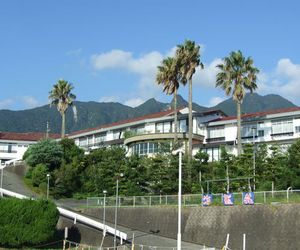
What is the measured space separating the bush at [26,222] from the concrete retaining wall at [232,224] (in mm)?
9735

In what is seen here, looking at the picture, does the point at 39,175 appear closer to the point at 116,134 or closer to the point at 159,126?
the point at 159,126

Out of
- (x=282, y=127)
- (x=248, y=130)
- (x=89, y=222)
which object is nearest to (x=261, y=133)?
(x=248, y=130)

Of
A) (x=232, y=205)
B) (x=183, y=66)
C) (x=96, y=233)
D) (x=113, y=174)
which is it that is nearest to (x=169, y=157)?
(x=113, y=174)

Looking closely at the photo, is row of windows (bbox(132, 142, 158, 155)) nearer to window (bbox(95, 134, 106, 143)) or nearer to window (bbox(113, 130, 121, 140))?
window (bbox(113, 130, 121, 140))

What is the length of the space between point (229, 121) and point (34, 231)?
3906 centimetres

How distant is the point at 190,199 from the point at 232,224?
8.02 m

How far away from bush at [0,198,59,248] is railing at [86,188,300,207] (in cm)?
1002

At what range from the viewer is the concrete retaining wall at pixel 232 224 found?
1522 inches

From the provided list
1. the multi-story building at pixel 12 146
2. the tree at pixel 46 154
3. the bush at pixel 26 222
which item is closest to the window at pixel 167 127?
the tree at pixel 46 154

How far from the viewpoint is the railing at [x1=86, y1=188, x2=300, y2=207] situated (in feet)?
136

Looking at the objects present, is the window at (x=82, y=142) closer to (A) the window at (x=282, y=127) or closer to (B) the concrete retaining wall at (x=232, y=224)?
(A) the window at (x=282, y=127)

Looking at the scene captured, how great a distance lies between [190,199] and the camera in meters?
51.0

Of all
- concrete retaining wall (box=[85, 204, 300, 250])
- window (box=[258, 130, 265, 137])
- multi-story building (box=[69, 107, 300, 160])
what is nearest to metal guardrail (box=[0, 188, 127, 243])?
concrete retaining wall (box=[85, 204, 300, 250])

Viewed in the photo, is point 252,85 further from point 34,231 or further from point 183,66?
point 34,231
